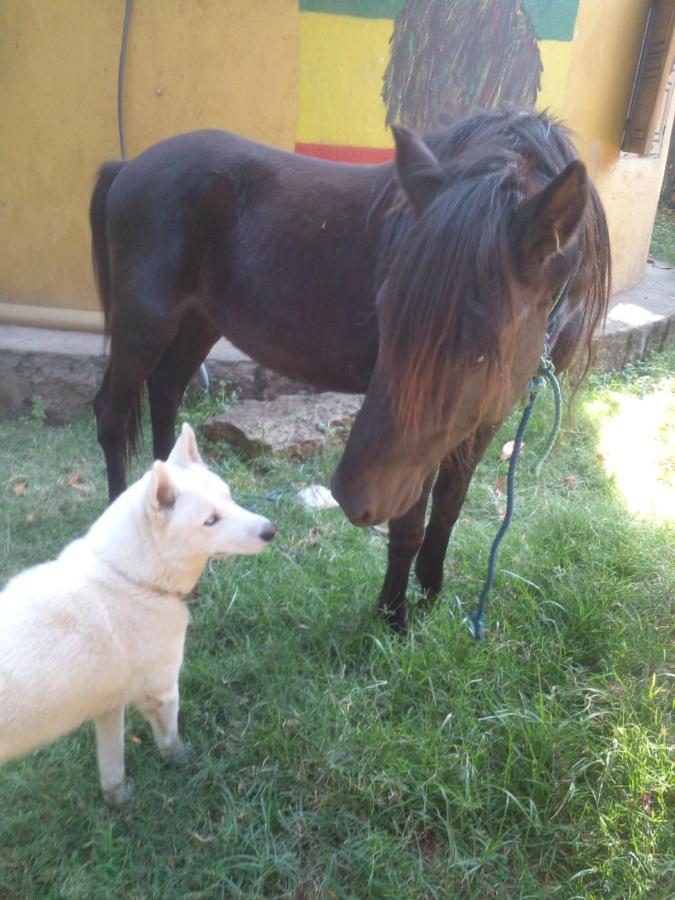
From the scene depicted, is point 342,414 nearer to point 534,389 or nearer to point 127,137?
point 534,389

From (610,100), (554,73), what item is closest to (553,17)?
(554,73)

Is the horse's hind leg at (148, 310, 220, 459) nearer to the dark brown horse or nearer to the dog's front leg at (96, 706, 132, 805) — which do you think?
the dark brown horse

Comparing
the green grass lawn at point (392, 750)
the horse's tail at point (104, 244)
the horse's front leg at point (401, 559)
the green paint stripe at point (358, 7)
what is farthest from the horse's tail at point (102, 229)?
the green paint stripe at point (358, 7)

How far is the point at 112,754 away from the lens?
176cm

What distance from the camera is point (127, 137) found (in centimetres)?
441

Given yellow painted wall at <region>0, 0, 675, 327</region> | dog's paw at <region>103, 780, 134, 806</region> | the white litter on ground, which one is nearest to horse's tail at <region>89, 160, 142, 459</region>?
the white litter on ground

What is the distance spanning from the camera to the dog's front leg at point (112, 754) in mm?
1740

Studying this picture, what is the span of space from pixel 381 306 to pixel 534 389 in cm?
70

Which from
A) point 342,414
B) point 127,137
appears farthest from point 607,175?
point 127,137

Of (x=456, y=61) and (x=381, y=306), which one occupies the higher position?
(x=456, y=61)

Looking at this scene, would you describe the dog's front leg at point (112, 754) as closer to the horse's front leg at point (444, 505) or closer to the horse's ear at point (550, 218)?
the horse's front leg at point (444, 505)

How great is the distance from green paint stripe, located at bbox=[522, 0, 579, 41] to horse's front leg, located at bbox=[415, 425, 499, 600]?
3584mm

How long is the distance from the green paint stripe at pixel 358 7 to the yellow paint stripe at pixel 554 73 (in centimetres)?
103

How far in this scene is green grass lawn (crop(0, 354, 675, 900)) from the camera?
165 cm
